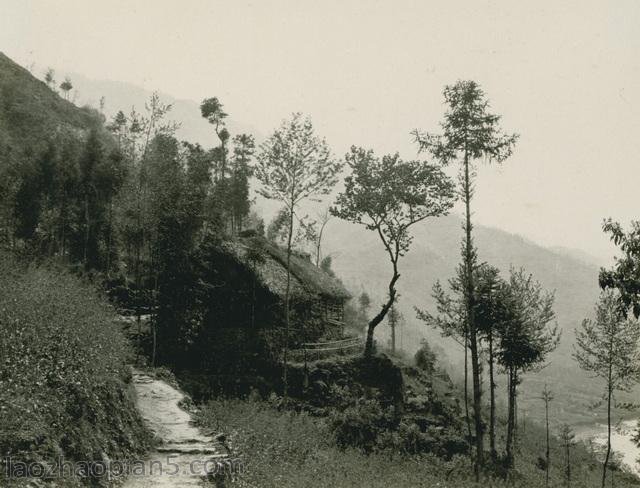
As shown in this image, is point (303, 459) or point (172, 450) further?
point (303, 459)

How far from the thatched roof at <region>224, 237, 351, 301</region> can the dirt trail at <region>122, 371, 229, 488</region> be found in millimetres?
14966

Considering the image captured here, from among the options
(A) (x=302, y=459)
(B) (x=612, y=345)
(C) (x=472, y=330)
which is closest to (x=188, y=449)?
(A) (x=302, y=459)

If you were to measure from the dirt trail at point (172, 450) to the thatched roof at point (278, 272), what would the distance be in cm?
1497

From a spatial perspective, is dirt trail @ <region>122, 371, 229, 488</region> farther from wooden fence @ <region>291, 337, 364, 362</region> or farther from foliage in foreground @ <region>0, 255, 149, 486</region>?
wooden fence @ <region>291, 337, 364, 362</region>

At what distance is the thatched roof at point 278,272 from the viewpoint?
31.7m

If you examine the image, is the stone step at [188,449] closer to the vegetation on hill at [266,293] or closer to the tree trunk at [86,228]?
the vegetation on hill at [266,293]

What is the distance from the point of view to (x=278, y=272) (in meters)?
33.0

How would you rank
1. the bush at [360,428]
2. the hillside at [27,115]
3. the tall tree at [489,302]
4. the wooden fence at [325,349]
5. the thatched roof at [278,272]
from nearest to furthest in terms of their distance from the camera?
1. the bush at [360,428]
2. the tall tree at [489,302]
3. the wooden fence at [325,349]
4. the thatched roof at [278,272]
5. the hillside at [27,115]

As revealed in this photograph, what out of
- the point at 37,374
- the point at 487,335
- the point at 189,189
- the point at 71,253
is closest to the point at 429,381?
the point at 487,335

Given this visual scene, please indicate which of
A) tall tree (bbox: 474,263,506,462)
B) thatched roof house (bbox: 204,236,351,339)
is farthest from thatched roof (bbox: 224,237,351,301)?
tall tree (bbox: 474,263,506,462)

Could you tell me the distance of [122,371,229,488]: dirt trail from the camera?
9820 millimetres

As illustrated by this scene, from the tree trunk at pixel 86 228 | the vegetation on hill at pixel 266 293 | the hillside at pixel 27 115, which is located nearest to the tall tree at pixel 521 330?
the vegetation on hill at pixel 266 293

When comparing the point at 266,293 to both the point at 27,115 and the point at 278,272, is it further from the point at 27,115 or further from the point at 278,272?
the point at 27,115

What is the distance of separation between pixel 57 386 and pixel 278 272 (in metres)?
24.2
